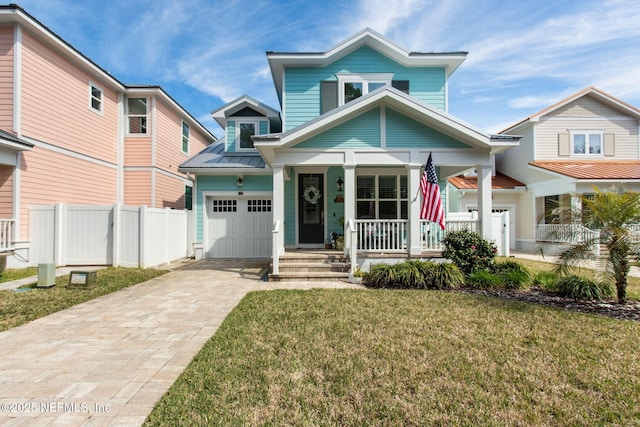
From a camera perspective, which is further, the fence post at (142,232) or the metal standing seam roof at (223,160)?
the metal standing seam roof at (223,160)

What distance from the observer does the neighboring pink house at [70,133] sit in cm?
849

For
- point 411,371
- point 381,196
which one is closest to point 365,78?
point 381,196

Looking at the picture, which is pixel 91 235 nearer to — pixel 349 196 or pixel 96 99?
pixel 96 99

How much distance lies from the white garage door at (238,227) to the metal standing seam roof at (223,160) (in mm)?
1349

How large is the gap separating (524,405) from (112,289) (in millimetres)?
7683

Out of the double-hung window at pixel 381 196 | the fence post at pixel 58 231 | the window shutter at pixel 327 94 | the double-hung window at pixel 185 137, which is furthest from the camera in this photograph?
the double-hung window at pixel 185 137

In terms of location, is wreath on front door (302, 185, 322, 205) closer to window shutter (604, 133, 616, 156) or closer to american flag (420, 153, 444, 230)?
american flag (420, 153, 444, 230)

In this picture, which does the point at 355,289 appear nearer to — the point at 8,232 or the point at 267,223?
the point at 267,223

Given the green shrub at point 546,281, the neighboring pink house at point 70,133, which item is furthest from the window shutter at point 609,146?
the neighboring pink house at point 70,133

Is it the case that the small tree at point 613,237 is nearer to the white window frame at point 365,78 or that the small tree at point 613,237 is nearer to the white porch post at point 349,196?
the white porch post at point 349,196

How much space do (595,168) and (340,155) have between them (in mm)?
13443

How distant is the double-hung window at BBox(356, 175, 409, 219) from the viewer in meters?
10.8

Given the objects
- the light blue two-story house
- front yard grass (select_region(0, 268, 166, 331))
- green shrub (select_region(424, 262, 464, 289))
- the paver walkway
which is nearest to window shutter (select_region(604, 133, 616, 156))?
the light blue two-story house

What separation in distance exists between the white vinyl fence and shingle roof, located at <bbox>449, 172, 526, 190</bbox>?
13.6m
